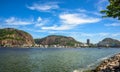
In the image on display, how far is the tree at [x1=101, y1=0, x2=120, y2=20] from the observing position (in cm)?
3036

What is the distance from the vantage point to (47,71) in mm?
53125

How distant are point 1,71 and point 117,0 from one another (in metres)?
33.9

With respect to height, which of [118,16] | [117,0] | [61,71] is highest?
[117,0]

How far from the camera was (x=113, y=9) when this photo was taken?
101 feet

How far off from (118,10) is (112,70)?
9541mm

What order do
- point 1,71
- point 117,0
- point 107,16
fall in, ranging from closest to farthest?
point 117,0 < point 107,16 < point 1,71

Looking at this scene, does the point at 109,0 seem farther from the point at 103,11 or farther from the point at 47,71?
the point at 47,71

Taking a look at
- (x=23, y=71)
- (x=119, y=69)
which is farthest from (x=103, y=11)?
(x=23, y=71)

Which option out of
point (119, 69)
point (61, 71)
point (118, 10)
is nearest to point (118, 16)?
point (118, 10)

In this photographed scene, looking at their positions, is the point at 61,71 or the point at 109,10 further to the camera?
the point at 61,71

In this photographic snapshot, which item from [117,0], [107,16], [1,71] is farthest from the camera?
[1,71]

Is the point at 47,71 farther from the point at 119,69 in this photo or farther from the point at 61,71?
the point at 119,69

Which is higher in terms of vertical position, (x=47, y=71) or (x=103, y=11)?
(x=103, y=11)

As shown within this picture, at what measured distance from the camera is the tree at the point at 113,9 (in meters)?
30.4
